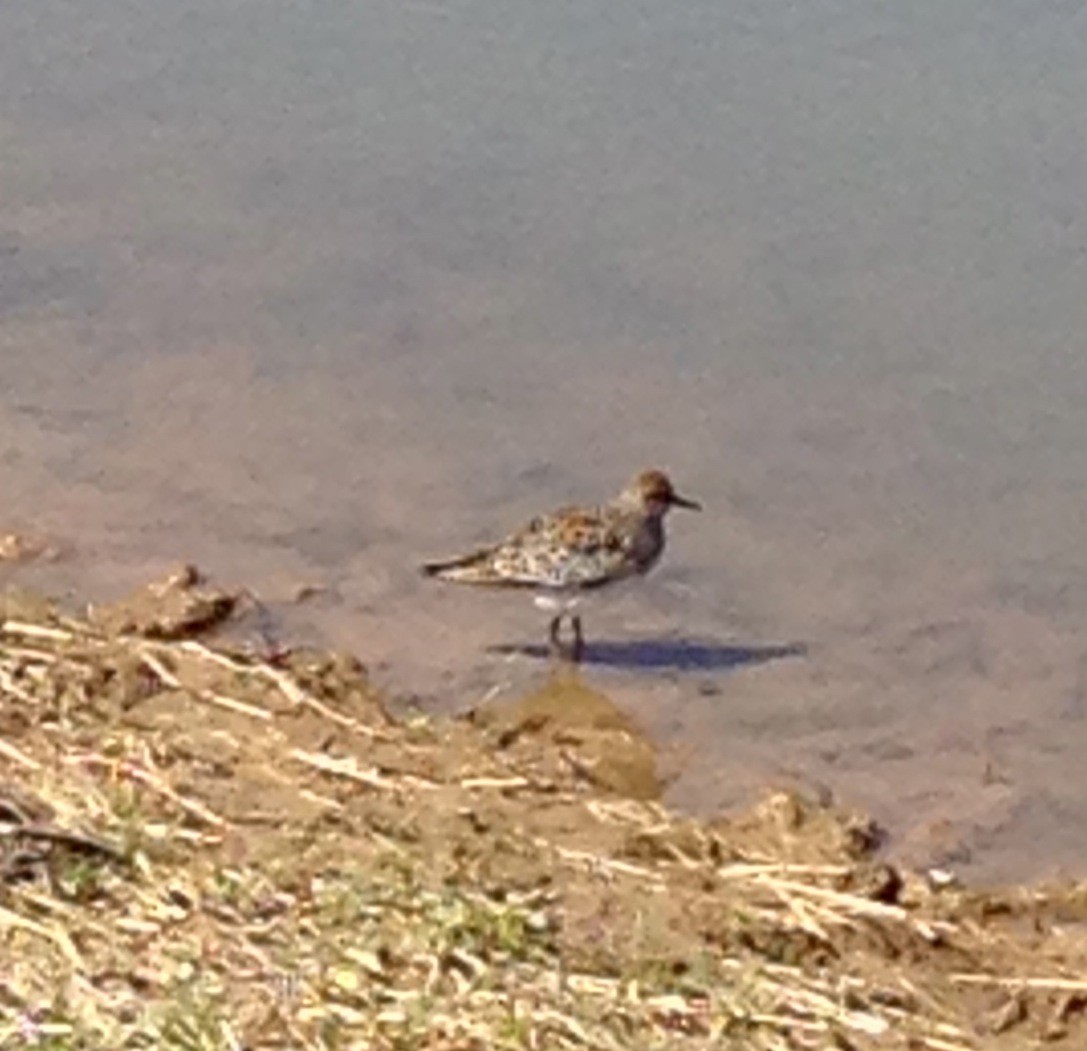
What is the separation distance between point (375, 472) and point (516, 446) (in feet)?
1.44

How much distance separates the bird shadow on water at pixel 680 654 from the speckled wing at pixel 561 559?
6.8 inches

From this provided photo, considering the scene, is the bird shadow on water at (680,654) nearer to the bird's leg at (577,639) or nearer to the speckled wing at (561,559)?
the bird's leg at (577,639)

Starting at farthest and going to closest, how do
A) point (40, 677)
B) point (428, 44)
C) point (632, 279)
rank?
point (428, 44) < point (632, 279) < point (40, 677)

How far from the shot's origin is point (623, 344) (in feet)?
32.3

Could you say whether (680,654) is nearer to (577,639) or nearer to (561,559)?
(577,639)

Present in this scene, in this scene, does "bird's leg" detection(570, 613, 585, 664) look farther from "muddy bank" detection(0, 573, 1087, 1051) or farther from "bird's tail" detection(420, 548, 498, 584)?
"muddy bank" detection(0, 573, 1087, 1051)

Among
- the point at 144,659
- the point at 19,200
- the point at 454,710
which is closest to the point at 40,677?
the point at 144,659

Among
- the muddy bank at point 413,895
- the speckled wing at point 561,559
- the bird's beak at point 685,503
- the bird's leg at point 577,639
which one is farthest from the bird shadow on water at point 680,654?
the muddy bank at point 413,895

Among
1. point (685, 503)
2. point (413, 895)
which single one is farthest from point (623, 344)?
point (413, 895)

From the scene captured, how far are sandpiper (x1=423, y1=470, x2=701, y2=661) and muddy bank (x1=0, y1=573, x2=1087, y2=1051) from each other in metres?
0.78

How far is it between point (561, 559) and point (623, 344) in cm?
186

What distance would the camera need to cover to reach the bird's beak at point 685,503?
8445 mm

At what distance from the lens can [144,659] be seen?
273 inches

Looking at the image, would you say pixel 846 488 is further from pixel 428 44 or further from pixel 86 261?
pixel 428 44
